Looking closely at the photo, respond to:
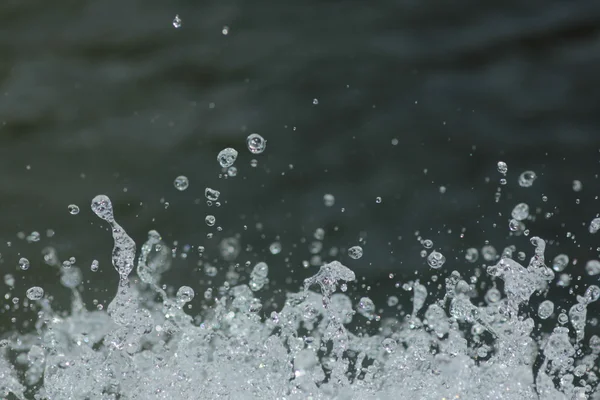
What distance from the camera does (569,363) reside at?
9.55 feet

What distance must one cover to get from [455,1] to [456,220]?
3.50 ft

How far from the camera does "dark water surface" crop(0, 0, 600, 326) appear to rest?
150 inches

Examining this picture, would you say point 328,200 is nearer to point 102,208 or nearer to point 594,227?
point 594,227

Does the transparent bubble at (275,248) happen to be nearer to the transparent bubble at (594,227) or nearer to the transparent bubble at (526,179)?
the transparent bubble at (526,179)

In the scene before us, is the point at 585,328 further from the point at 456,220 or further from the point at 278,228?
the point at 278,228

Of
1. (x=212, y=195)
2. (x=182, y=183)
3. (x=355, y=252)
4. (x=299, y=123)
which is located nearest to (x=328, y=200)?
(x=355, y=252)

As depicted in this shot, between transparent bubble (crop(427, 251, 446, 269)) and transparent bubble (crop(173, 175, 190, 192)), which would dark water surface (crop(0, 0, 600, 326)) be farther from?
transparent bubble (crop(427, 251, 446, 269))

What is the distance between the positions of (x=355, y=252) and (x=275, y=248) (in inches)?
13.1

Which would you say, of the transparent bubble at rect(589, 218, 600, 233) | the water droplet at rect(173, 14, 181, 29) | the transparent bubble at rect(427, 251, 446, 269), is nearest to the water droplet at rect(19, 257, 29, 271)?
the water droplet at rect(173, 14, 181, 29)

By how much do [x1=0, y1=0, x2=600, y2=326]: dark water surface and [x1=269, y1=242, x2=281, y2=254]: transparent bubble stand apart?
4cm

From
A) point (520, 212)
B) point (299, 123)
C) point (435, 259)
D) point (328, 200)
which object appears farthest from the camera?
point (299, 123)

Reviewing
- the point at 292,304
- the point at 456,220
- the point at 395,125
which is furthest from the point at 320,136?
the point at 292,304

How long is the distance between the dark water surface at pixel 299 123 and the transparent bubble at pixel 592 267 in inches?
5.9

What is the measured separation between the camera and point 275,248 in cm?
366
